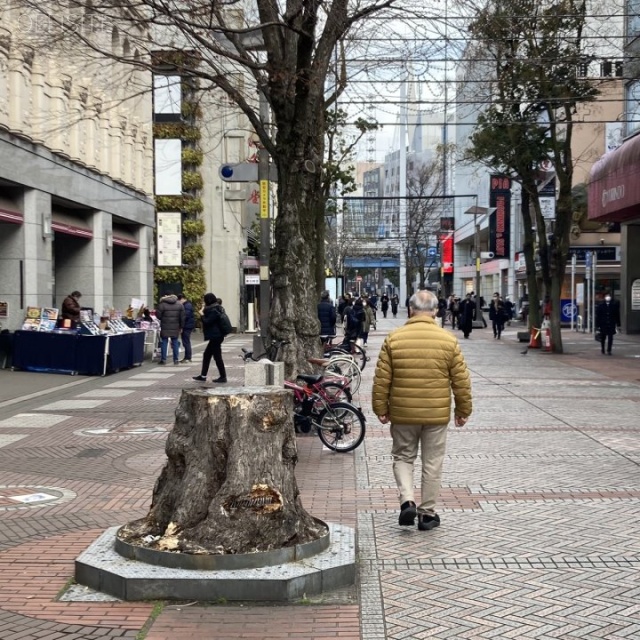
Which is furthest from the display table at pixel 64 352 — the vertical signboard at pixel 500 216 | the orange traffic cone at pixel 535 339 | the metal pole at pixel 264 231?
the vertical signboard at pixel 500 216

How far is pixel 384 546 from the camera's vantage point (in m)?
6.34

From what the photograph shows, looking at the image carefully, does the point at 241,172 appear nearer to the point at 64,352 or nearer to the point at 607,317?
the point at 64,352

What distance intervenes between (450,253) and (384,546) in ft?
203

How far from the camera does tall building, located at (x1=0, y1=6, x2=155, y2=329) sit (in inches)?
835

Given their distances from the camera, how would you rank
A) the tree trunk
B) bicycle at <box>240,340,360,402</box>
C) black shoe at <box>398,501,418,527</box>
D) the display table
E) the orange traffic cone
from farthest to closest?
1. the tree trunk
2. the orange traffic cone
3. the display table
4. bicycle at <box>240,340,360,402</box>
5. black shoe at <box>398,501,418,527</box>

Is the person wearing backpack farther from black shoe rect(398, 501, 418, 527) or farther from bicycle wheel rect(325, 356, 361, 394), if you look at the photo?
black shoe rect(398, 501, 418, 527)

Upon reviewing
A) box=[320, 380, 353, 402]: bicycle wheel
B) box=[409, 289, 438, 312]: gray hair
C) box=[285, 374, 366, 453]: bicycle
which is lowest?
box=[285, 374, 366, 453]: bicycle

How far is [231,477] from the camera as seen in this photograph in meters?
5.44

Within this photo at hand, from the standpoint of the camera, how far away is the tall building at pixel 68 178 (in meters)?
21.2

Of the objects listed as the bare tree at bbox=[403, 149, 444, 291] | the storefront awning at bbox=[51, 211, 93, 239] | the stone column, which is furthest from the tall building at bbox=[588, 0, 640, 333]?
the bare tree at bbox=[403, 149, 444, 291]

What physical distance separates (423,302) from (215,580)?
273cm

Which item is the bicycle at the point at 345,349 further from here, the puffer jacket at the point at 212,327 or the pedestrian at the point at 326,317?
the puffer jacket at the point at 212,327

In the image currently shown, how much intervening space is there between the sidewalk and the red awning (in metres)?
7.32

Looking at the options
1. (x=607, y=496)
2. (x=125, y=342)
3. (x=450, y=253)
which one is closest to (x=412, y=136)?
(x=450, y=253)
